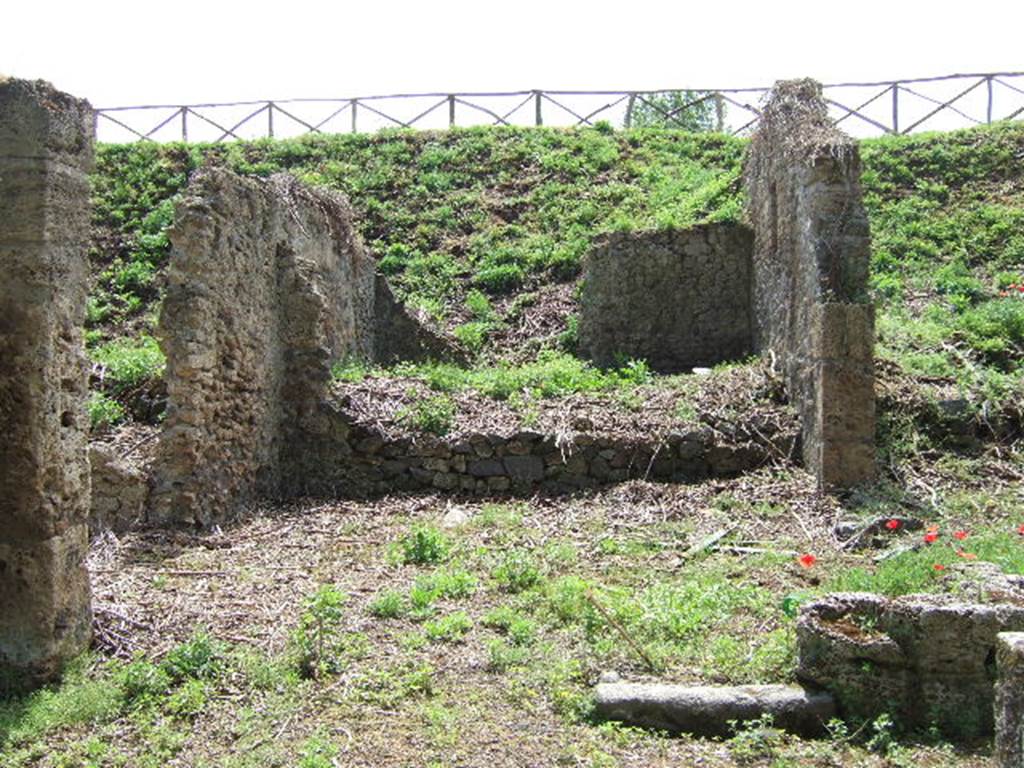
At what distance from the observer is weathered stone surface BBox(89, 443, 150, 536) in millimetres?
Answer: 8633

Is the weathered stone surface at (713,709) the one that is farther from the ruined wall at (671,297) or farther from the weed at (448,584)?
the ruined wall at (671,297)

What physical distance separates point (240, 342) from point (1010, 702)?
767 cm

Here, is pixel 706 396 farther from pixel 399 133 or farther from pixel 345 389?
pixel 399 133

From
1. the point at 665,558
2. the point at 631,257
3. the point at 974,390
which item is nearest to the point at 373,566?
the point at 665,558

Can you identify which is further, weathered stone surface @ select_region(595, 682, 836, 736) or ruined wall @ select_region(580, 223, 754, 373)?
ruined wall @ select_region(580, 223, 754, 373)

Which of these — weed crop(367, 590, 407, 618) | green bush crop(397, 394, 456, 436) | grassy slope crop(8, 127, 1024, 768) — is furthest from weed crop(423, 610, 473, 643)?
green bush crop(397, 394, 456, 436)

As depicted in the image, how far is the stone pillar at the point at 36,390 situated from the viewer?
18.6 feet

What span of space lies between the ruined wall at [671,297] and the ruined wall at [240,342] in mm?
3910

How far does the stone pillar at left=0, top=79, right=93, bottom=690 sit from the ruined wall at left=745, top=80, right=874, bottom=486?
21.4 feet

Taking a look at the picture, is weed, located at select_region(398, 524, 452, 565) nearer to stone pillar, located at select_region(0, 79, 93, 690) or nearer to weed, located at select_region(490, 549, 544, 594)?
weed, located at select_region(490, 549, 544, 594)

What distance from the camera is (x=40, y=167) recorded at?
5773 mm

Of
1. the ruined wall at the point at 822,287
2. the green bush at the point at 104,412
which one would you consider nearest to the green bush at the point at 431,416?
the green bush at the point at 104,412

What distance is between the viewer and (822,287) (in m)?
9.84

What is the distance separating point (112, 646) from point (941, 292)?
1186cm
